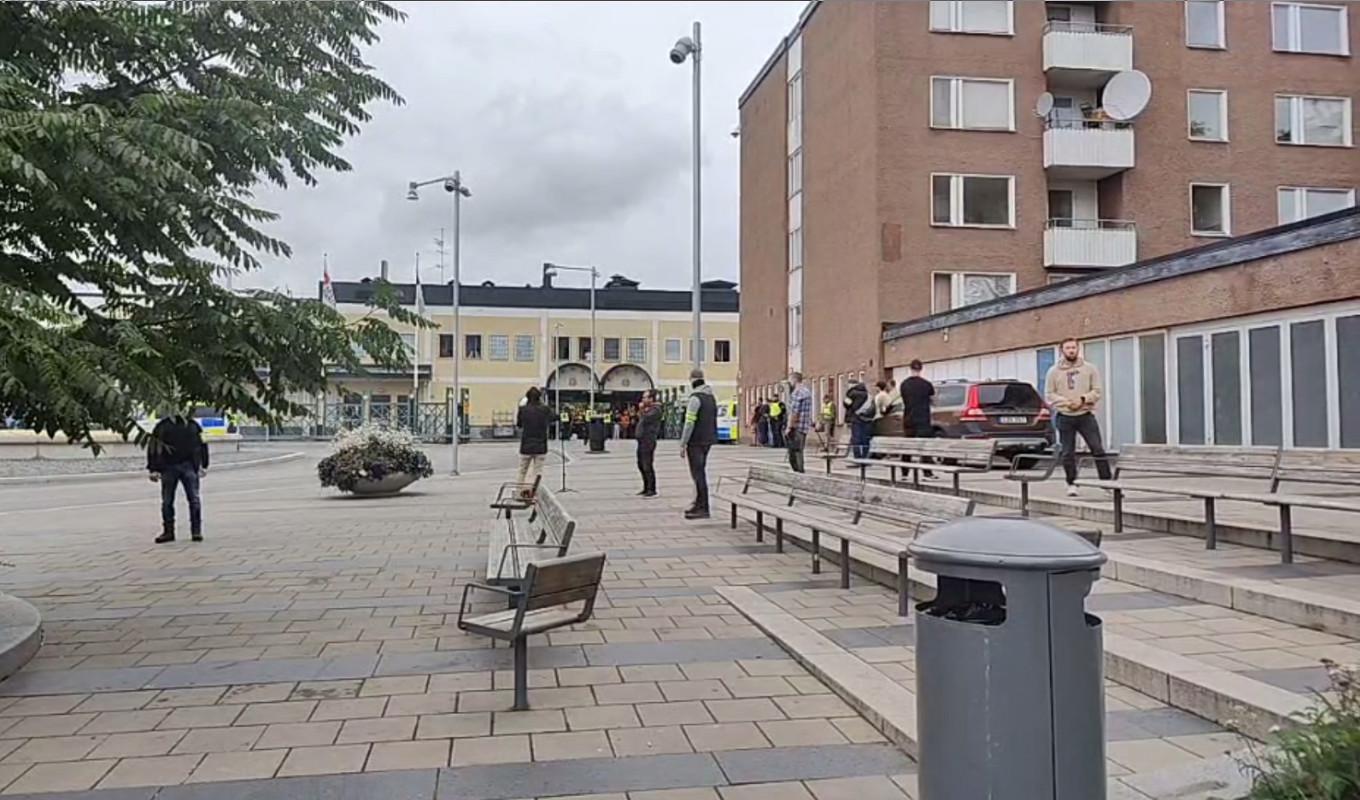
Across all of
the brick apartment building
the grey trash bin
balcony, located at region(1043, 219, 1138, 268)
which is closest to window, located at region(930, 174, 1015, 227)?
the brick apartment building

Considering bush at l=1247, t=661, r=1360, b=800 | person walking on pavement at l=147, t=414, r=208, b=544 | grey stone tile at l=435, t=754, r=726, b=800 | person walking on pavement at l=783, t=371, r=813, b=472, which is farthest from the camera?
person walking on pavement at l=783, t=371, r=813, b=472

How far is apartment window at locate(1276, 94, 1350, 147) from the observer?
105 ft

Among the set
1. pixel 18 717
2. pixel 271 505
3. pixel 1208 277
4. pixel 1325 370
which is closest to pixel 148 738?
pixel 18 717

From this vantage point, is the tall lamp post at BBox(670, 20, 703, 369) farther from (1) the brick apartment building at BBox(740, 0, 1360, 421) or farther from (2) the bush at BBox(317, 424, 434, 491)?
(1) the brick apartment building at BBox(740, 0, 1360, 421)

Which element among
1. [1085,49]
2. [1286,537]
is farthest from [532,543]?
[1085,49]

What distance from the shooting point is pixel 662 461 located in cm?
2953

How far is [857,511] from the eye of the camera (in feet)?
28.3

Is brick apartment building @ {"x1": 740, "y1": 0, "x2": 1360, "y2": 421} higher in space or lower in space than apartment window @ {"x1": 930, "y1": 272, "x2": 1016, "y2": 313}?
higher

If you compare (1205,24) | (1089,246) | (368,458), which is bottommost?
(368,458)

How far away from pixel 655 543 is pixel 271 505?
9.32m

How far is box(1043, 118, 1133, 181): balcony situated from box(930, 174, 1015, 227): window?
1.40 m

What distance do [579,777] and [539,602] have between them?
1110 millimetres

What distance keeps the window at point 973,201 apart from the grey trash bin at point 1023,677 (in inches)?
1155

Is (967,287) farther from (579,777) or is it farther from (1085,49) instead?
(579,777)
